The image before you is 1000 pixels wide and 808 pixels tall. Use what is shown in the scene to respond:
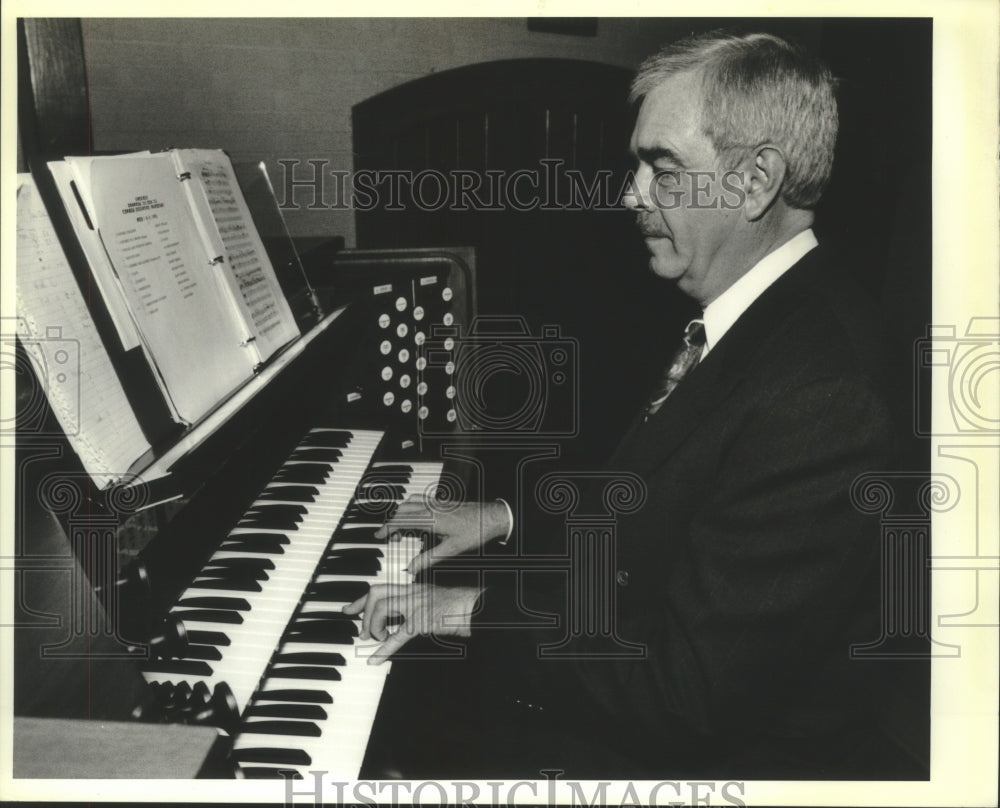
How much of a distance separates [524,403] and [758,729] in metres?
1.41

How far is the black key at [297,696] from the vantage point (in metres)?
1.24

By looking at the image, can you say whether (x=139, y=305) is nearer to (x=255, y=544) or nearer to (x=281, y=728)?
(x=255, y=544)

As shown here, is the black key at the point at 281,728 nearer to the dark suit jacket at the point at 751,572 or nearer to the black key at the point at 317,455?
the dark suit jacket at the point at 751,572

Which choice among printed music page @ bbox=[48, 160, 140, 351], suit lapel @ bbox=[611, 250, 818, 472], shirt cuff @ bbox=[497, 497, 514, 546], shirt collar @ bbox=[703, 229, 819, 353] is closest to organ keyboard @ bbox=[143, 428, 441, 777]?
shirt cuff @ bbox=[497, 497, 514, 546]

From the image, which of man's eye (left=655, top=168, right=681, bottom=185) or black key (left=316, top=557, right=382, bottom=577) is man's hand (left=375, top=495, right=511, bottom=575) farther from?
man's eye (left=655, top=168, right=681, bottom=185)

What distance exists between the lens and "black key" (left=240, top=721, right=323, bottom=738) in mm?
1179

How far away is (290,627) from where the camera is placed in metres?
1.38

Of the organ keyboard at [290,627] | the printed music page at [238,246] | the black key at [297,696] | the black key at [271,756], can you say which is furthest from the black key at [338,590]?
the printed music page at [238,246]

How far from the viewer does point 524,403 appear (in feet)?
8.54

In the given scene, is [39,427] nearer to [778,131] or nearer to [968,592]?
[778,131]

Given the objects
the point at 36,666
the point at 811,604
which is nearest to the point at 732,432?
the point at 811,604

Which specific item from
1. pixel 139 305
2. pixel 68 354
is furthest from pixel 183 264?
pixel 68 354

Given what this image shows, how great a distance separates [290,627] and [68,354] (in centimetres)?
60

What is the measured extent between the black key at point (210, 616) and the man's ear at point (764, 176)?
111 centimetres
